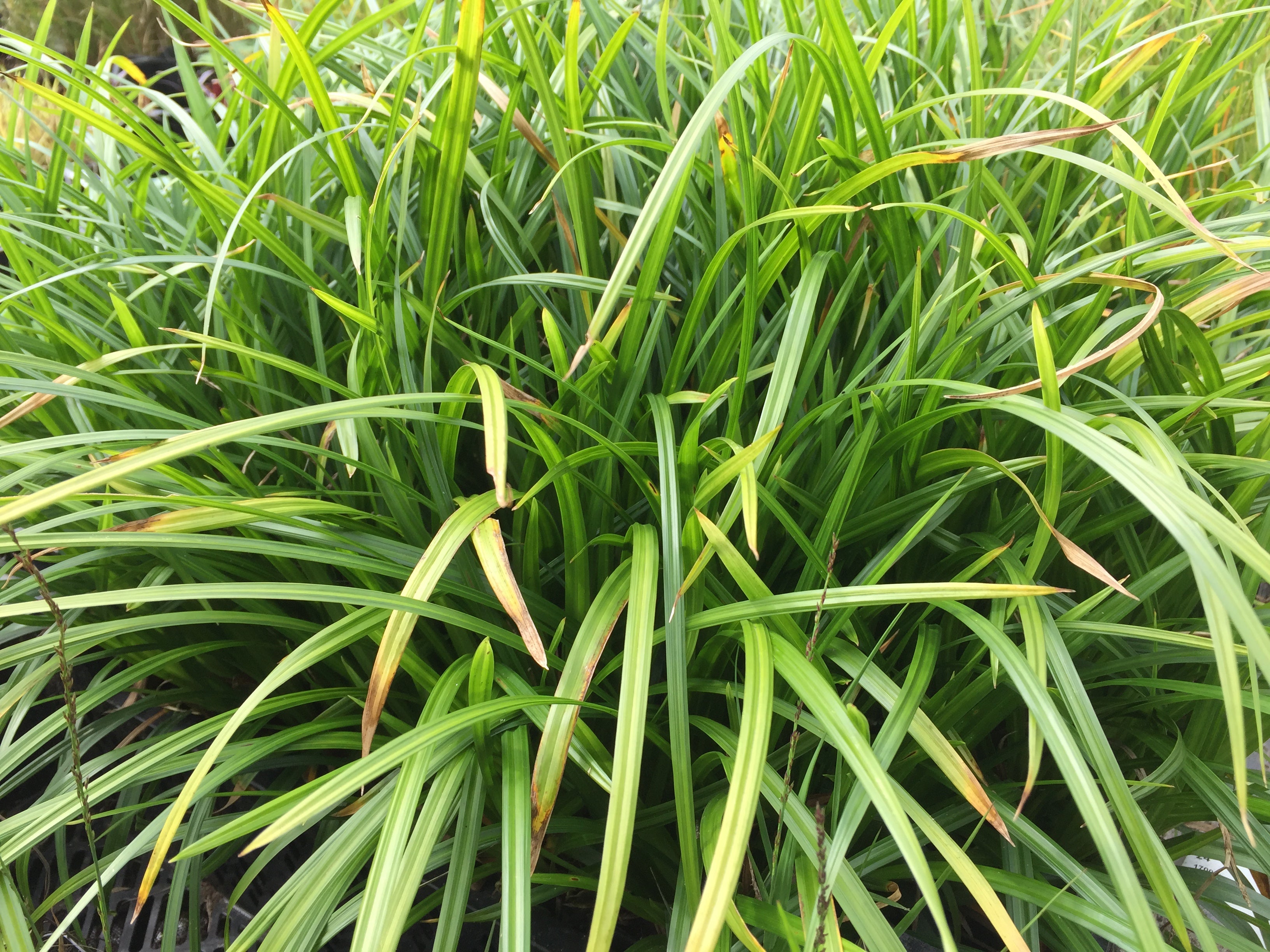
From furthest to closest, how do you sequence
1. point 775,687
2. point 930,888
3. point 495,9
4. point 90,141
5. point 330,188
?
point 90,141
point 330,188
point 495,9
point 775,687
point 930,888

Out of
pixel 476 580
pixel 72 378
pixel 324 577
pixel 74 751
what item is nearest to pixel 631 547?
pixel 476 580

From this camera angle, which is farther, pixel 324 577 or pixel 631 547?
pixel 324 577

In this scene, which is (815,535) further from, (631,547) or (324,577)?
(324,577)

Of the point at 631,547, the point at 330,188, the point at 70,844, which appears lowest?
the point at 70,844

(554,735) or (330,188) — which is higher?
(330,188)

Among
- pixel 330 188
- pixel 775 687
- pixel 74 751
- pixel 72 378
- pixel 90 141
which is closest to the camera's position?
pixel 74 751

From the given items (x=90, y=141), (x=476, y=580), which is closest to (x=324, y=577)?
(x=476, y=580)

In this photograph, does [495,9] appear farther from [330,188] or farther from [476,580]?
[476,580]
